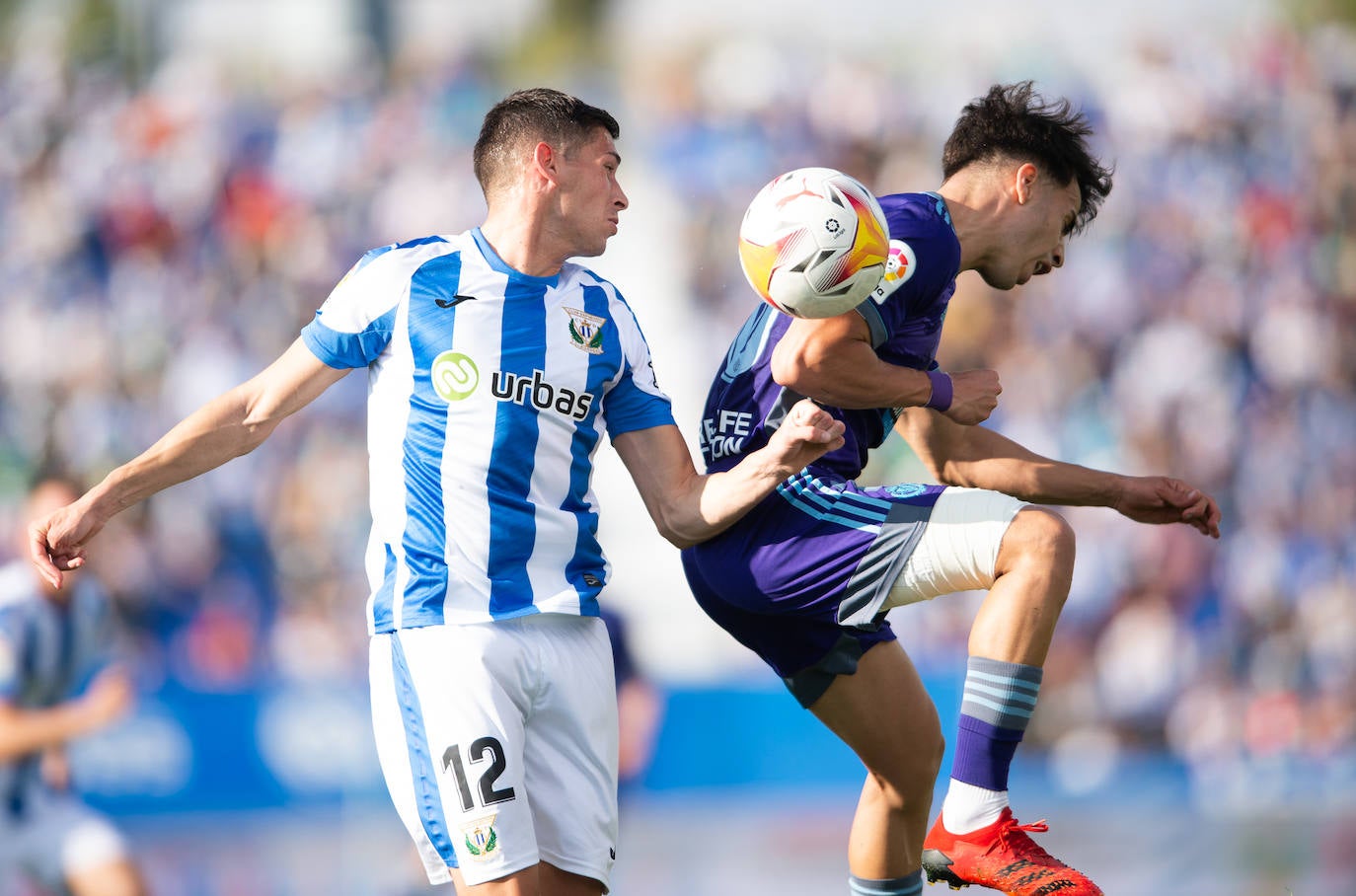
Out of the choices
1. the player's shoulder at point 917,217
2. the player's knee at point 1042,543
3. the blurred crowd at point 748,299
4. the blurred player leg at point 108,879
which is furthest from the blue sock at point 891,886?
the blurred crowd at point 748,299

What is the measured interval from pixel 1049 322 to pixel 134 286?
9.32m

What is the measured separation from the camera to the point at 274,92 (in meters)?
17.1

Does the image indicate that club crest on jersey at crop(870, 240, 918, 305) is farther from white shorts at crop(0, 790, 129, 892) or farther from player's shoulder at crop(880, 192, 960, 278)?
white shorts at crop(0, 790, 129, 892)

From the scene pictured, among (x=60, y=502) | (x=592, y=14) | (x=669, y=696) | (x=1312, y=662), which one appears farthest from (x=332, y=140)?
(x=1312, y=662)

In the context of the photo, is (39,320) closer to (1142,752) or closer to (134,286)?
(134,286)

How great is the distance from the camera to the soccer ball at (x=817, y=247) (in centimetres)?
408

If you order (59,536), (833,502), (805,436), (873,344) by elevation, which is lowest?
(59,536)

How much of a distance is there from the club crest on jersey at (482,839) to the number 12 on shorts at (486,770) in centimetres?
5

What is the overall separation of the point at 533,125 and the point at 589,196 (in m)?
0.28

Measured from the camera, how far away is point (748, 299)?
15547mm

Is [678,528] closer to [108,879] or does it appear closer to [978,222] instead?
[978,222]

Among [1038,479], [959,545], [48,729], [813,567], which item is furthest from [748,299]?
[959,545]

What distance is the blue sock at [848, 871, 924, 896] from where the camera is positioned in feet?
16.1

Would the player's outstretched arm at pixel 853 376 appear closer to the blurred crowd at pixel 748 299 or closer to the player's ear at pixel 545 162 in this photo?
the player's ear at pixel 545 162
